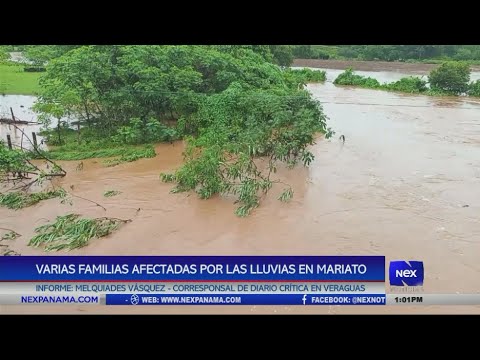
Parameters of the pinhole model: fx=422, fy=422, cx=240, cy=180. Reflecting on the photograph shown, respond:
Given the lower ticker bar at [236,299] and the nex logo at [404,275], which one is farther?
the nex logo at [404,275]

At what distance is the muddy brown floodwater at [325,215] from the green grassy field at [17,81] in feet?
26.2

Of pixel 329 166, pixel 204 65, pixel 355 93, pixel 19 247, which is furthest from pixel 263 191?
pixel 355 93

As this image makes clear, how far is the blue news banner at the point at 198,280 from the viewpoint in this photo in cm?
340

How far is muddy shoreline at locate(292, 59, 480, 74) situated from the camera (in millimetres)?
26039

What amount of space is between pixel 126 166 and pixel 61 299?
5.32m

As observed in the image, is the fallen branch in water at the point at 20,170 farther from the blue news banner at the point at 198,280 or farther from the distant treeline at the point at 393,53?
the distant treeline at the point at 393,53

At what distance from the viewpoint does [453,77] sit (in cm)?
1831

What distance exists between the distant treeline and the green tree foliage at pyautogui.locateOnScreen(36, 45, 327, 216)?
61.5 ft

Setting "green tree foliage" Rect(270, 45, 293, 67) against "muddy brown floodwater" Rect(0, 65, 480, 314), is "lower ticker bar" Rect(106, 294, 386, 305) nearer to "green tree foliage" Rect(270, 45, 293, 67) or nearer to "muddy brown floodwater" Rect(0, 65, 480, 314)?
"muddy brown floodwater" Rect(0, 65, 480, 314)

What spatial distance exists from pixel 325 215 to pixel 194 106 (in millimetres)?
5032

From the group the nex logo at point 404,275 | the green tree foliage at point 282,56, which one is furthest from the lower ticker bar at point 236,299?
the green tree foliage at point 282,56

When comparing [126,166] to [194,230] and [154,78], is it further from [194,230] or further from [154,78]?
[194,230]

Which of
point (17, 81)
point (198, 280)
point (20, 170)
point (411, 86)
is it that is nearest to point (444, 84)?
point (411, 86)

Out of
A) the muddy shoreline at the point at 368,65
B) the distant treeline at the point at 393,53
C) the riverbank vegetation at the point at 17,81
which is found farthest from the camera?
the distant treeline at the point at 393,53
